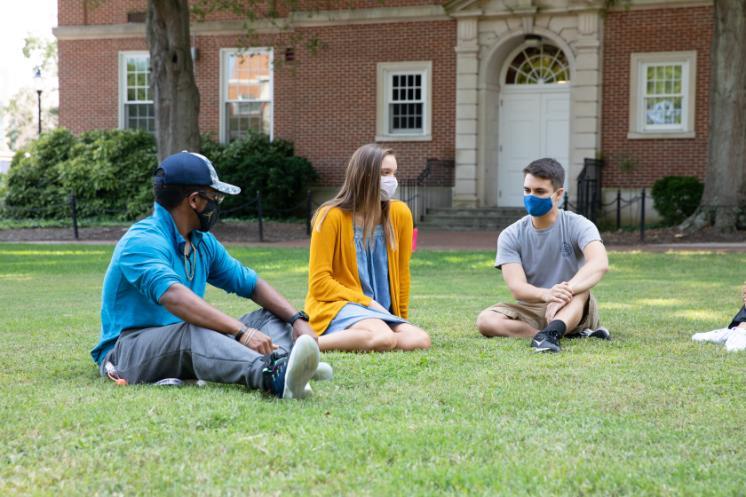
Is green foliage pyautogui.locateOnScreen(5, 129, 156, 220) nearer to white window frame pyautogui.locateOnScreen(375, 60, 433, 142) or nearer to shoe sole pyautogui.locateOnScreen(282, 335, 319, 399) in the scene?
white window frame pyautogui.locateOnScreen(375, 60, 433, 142)

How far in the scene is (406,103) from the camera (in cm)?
2589

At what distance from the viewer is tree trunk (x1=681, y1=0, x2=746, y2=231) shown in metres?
20.0

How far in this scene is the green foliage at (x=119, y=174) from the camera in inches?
999

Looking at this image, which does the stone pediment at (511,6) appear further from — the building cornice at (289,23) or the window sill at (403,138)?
the window sill at (403,138)

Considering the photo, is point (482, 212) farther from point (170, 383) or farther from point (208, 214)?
point (170, 383)

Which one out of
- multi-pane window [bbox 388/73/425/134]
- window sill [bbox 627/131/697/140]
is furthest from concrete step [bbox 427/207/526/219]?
window sill [bbox 627/131/697/140]

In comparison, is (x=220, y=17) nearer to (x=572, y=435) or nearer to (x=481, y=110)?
(x=481, y=110)

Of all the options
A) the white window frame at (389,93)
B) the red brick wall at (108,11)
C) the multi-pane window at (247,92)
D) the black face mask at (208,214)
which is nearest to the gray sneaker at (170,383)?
the black face mask at (208,214)

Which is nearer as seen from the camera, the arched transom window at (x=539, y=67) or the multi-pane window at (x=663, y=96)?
the multi-pane window at (x=663, y=96)

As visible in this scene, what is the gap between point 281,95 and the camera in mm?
Answer: 27203

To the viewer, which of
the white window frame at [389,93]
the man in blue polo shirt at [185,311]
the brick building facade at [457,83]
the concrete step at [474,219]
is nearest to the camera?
the man in blue polo shirt at [185,311]

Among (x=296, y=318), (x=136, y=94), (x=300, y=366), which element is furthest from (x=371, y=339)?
(x=136, y=94)

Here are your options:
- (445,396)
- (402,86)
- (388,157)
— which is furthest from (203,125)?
(445,396)

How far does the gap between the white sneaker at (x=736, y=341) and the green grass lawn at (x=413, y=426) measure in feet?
0.54
